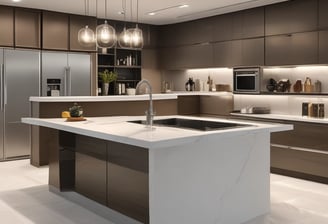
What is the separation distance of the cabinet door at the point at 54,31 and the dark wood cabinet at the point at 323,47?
14.0 feet

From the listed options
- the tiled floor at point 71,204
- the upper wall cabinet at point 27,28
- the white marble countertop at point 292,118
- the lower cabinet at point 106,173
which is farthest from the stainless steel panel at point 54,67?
the white marble countertop at point 292,118

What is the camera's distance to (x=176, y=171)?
3273mm

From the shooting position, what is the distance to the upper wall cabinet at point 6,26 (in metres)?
6.58

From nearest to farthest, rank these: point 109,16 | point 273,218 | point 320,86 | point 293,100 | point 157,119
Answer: point 273,218
point 157,119
point 320,86
point 293,100
point 109,16

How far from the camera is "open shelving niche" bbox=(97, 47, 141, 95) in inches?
324

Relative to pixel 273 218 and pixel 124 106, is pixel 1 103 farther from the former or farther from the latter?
pixel 273 218

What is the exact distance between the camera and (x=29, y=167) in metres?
6.22

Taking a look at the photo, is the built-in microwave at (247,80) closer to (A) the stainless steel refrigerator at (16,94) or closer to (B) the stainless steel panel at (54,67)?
(B) the stainless steel panel at (54,67)

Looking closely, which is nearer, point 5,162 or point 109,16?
point 5,162

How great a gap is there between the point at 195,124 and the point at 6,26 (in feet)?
13.5

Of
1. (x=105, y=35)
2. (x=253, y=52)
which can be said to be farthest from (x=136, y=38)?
(x=253, y=52)

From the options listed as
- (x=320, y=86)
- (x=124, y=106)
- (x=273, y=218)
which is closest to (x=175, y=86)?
(x=124, y=106)

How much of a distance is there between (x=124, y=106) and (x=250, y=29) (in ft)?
8.06

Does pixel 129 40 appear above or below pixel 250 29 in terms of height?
below
